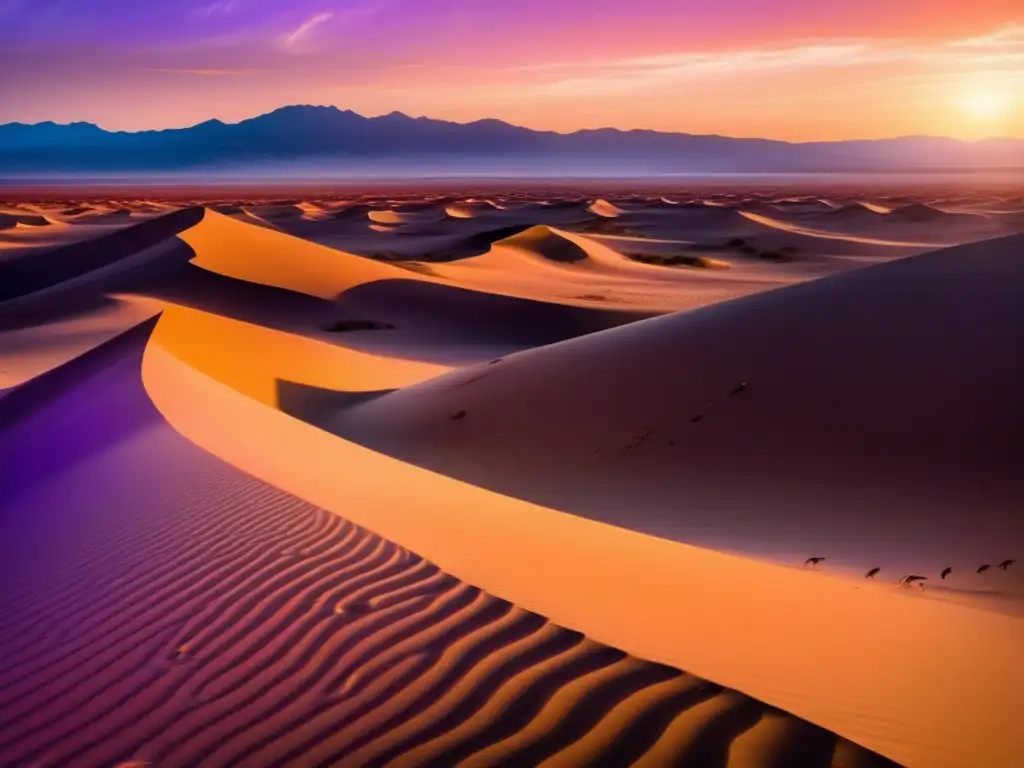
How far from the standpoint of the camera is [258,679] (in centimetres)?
360

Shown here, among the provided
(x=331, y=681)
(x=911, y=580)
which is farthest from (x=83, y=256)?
(x=331, y=681)

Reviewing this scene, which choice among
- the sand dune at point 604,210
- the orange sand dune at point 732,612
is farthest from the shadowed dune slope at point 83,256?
the sand dune at point 604,210

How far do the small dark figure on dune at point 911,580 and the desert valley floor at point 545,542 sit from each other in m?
0.09

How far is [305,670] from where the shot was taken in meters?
3.63

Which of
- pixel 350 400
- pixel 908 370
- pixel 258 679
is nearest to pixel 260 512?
pixel 258 679

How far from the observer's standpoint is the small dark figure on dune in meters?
5.92

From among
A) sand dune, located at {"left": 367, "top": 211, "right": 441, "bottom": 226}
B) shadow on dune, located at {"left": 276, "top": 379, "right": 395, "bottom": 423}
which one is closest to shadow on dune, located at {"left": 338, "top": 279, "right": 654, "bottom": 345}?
shadow on dune, located at {"left": 276, "top": 379, "right": 395, "bottom": 423}

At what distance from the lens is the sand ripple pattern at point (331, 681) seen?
306cm

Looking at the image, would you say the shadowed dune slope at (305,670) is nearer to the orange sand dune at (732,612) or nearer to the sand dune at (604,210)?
the orange sand dune at (732,612)

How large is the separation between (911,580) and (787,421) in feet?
11.1

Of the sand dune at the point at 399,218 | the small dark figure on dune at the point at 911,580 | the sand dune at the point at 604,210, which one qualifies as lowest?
the small dark figure on dune at the point at 911,580

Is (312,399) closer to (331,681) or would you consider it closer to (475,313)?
(475,313)

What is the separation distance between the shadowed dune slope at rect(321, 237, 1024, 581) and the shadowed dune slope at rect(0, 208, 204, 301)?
18612 millimetres

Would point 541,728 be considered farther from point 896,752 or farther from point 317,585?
point 317,585
